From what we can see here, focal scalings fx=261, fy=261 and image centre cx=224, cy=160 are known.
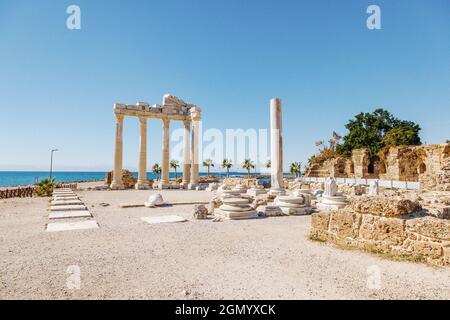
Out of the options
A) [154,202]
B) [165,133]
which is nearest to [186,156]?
[165,133]

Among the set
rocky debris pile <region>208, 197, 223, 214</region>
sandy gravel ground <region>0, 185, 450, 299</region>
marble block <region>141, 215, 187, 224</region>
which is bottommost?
marble block <region>141, 215, 187, 224</region>

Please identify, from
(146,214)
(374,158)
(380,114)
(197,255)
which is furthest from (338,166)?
(197,255)

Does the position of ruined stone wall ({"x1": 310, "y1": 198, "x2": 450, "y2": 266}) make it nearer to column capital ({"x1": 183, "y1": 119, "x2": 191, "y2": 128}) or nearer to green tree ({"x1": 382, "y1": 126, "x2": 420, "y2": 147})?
column capital ({"x1": 183, "y1": 119, "x2": 191, "y2": 128})

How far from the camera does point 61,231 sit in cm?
803

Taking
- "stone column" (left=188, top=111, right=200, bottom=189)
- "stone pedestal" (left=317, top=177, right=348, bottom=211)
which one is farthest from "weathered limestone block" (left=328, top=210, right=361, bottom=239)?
"stone column" (left=188, top=111, right=200, bottom=189)

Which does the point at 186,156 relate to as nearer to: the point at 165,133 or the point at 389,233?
the point at 165,133

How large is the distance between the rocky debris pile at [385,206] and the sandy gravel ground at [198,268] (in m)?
1.08

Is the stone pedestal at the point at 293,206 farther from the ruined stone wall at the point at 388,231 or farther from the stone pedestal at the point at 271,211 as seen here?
the ruined stone wall at the point at 388,231

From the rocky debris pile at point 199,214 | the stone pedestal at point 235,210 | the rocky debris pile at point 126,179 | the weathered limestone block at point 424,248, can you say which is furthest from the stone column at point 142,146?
the weathered limestone block at point 424,248

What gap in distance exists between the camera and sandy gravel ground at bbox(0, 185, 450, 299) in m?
3.90

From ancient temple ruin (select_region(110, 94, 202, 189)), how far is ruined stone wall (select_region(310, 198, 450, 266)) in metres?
23.9

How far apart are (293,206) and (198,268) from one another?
7.83 m
